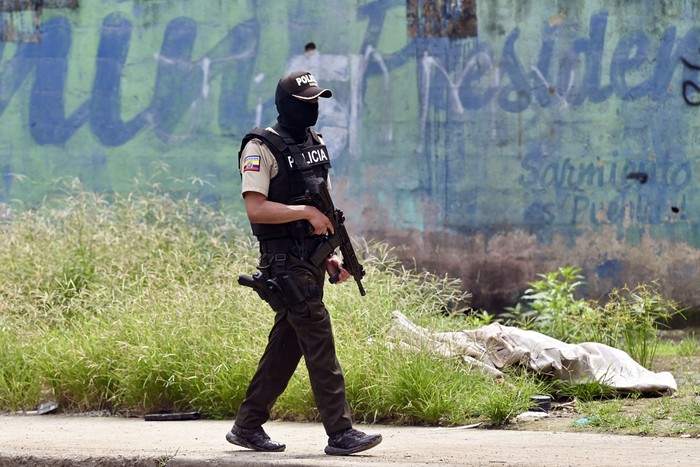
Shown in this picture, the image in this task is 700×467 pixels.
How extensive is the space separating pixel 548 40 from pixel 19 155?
4.91 m

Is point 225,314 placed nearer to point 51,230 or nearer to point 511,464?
point 51,230

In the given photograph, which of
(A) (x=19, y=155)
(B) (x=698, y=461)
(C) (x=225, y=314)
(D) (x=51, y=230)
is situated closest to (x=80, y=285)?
(D) (x=51, y=230)

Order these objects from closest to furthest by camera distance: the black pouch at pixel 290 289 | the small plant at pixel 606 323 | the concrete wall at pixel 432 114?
the black pouch at pixel 290 289, the small plant at pixel 606 323, the concrete wall at pixel 432 114

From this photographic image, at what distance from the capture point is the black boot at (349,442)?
551 cm

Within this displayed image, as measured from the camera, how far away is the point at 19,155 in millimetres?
11469

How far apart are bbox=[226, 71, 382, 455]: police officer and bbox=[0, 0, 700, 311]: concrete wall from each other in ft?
17.1

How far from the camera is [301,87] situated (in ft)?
18.7

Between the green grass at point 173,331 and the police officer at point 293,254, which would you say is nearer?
the police officer at point 293,254

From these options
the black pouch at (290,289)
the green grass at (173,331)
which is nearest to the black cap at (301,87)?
the black pouch at (290,289)

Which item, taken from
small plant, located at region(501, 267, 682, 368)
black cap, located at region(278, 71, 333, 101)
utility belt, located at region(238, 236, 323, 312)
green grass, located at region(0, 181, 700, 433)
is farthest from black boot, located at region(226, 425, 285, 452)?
small plant, located at region(501, 267, 682, 368)

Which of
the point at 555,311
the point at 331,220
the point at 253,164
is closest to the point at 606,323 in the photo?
the point at 555,311

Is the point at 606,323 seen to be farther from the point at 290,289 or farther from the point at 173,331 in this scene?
the point at 290,289

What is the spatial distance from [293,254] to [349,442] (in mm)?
878

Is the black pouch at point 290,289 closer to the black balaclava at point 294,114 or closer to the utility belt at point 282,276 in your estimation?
the utility belt at point 282,276
